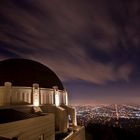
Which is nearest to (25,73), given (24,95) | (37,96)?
(24,95)

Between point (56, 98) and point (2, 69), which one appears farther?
point (56, 98)

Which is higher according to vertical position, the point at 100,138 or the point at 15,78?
the point at 15,78

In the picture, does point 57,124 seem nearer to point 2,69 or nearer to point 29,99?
point 29,99

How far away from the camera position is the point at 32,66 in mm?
27031

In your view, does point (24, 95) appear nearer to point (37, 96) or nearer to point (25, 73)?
point (37, 96)

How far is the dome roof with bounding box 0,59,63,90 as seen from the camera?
912 inches

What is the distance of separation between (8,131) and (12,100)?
10645 millimetres

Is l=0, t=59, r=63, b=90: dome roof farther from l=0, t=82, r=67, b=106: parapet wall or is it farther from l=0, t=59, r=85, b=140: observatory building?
l=0, t=82, r=67, b=106: parapet wall

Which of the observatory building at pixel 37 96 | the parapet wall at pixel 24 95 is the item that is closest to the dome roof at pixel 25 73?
the observatory building at pixel 37 96

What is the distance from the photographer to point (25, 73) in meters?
25.1

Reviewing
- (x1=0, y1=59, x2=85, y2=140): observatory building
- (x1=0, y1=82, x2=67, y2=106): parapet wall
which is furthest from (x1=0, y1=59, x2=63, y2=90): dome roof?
(x1=0, y1=82, x2=67, y2=106): parapet wall

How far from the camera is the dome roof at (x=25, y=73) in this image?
23167mm

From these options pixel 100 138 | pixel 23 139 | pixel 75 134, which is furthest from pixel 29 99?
pixel 100 138

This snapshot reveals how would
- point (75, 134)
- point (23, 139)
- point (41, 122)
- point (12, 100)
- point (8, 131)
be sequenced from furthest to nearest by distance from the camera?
1. point (75, 134)
2. point (12, 100)
3. point (41, 122)
4. point (23, 139)
5. point (8, 131)
